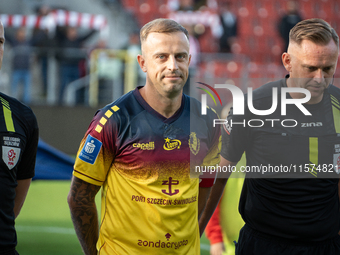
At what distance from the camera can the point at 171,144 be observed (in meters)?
2.34

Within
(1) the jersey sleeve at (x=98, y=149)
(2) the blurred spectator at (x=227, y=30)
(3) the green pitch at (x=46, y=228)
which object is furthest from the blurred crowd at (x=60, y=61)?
(1) the jersey sleeve at (x=98, y=149)

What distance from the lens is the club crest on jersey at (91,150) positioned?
2.24m

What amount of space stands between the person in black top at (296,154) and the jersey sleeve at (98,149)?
31.2 inches

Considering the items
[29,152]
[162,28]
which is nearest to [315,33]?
[162,28]

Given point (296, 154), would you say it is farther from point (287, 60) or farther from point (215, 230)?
point (215, 230)

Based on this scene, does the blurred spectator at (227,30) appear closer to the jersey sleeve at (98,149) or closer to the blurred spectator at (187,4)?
the blurred spectator at (187,4)

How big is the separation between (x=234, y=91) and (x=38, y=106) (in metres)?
9.02

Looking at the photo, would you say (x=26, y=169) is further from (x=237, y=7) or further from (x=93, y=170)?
(x=237, y=7)

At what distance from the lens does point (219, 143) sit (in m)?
2.59

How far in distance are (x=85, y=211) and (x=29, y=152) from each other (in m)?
0.45

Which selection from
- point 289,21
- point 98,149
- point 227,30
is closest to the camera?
point 98,149

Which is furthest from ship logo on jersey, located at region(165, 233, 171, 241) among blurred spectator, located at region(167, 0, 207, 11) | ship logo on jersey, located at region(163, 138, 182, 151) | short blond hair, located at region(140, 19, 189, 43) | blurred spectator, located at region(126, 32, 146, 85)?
blurred spectator, located at region(167, 0, 207, 11)

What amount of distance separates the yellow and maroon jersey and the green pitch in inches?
122

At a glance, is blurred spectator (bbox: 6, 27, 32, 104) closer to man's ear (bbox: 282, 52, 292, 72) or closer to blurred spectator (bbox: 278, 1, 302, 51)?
blurred spectator (bbox: 278, 1, 302, 51)
